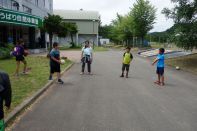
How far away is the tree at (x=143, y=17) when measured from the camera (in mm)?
58219

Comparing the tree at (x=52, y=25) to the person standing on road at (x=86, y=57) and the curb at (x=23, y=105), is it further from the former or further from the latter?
the curb at (x=23, y=105)

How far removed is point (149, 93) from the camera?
12445mm

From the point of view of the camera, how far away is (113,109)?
9.41 m

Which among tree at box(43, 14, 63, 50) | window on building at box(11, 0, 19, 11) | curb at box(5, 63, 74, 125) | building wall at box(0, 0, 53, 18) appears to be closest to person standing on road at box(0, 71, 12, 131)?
curb at box(5, 63, 74, 125)

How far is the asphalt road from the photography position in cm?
765

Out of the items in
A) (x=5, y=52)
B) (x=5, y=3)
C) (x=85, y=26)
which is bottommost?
(x=5, y=52)

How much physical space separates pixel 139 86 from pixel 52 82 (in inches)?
138

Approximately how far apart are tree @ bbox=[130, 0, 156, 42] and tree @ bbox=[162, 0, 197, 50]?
102ft

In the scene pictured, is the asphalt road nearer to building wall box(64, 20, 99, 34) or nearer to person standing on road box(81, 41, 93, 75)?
person standing on road box(81, 41, 93, 75)

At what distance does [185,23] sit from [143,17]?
32516 mm

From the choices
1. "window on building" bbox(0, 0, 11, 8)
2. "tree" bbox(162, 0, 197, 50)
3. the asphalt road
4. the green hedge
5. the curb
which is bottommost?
the asphalt road

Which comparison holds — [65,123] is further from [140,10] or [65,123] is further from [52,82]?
[140,10]

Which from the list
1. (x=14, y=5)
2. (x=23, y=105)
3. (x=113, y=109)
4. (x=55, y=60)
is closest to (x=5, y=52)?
(x=14, y=5)

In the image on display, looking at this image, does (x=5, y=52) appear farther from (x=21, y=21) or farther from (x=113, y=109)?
(x=113, y=109)
